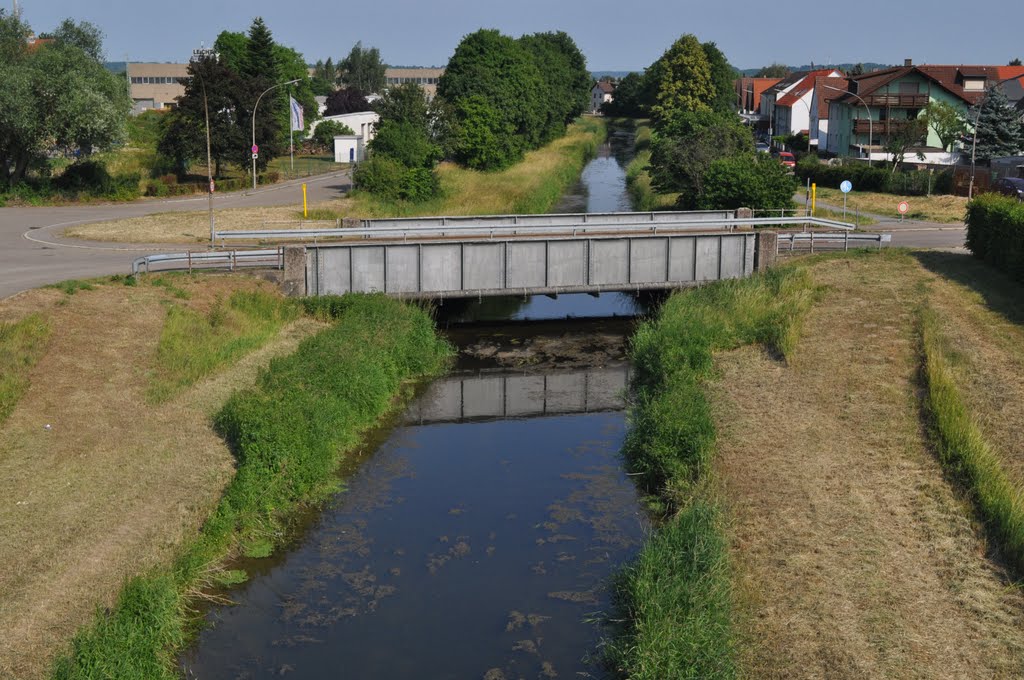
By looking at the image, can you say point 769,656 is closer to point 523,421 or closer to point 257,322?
point 523,421

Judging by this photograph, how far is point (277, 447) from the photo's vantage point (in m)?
22.8

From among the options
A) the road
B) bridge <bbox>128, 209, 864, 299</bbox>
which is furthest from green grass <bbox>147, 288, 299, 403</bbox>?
the road

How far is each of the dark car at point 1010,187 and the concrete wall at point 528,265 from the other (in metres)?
26.1

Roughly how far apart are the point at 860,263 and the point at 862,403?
656 inches

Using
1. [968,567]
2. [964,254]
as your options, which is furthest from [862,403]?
[964,254]

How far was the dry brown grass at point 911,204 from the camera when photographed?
5991 centimetres

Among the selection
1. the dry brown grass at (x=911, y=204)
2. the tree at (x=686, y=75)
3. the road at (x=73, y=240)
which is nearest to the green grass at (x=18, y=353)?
the road at (x=73, y=240)

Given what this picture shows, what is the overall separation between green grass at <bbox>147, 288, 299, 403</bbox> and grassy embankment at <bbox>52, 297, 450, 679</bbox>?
67.1 inches

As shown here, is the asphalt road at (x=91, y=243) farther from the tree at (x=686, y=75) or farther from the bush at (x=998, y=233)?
the tree at (x=686, y=75)

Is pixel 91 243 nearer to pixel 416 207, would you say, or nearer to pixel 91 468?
pixel 416 207

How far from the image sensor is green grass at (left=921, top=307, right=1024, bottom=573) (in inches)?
733

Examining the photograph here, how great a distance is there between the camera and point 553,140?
124m

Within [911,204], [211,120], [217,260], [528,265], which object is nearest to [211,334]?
[217,260]

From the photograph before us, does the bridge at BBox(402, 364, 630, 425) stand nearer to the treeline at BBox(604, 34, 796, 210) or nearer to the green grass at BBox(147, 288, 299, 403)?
the green grass at BBox(147, 288, 299, 403)
